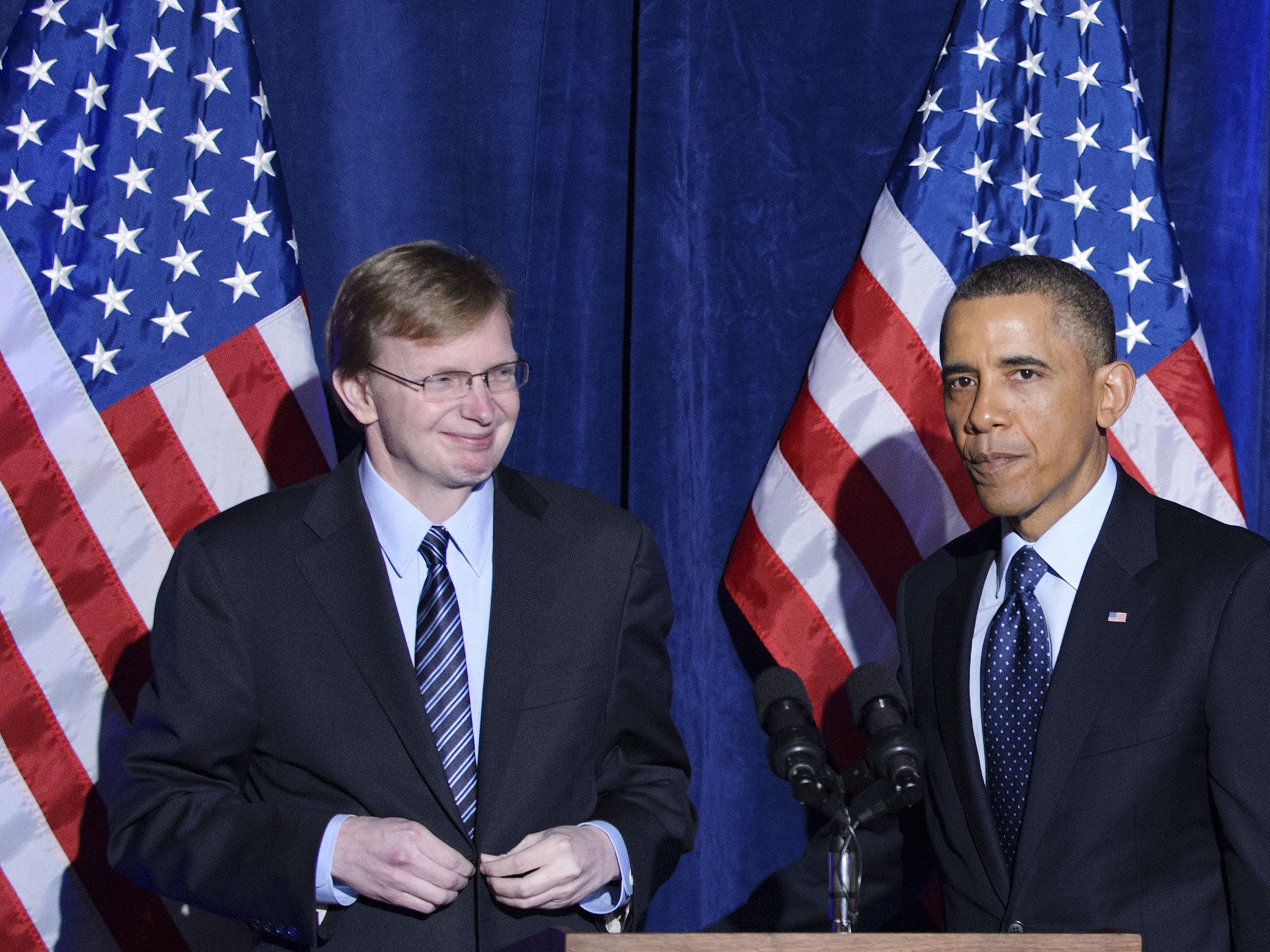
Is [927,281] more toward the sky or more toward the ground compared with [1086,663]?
more toward the sky

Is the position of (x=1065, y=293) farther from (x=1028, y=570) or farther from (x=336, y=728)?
(x=336, y=728)

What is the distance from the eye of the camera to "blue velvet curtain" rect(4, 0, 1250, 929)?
2801 mm

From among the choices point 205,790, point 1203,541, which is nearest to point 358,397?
point 205,790

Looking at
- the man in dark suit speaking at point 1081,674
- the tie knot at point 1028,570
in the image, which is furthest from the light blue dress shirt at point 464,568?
the tie knot at point 1028,570

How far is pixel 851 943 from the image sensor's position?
4.17 feet

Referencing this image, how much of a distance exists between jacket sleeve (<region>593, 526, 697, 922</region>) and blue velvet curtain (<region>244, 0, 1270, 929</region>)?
0.84 metres

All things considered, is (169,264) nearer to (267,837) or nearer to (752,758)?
(267,837)

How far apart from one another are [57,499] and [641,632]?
113 cm

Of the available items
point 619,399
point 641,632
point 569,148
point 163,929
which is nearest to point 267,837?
point 641,632

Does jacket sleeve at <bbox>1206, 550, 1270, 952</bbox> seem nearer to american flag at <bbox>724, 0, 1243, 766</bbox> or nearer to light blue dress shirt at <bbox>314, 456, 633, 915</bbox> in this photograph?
light blue dress shirt at <bbox>314, 456, 633, 915</bbox>

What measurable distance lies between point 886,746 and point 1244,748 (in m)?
0.51

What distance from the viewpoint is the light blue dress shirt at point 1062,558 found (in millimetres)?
1810

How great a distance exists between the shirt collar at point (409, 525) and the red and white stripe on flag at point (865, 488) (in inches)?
35.1

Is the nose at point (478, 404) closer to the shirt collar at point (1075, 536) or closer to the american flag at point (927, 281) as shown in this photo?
the shirt collar at point (1075, 536)
